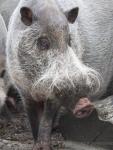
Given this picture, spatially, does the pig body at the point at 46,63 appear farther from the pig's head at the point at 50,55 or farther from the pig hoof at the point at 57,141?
the pig hoof at the point at 57,141

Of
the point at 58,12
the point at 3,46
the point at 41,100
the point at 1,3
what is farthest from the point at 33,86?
the point at 1,3

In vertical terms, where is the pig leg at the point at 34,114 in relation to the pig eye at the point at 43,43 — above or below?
below

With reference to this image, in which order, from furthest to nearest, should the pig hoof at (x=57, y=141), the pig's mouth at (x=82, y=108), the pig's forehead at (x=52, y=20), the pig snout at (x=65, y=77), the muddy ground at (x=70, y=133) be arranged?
the pig hoof at (x=57, y=141) < the muddy ground at (x=70, y=133) < the pig's mouth at (x=82, y=108) < the pig's forehead at (x=52, y=20) < the pig snout at (x=65, y=77)

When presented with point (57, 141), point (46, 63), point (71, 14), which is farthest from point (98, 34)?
point (46, 63)

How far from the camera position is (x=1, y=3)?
766cm

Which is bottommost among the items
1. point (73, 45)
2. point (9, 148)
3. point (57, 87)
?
point (9, 148)

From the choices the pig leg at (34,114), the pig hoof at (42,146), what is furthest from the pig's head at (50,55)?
the pig hoof at (42,146)

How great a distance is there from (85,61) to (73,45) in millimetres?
666

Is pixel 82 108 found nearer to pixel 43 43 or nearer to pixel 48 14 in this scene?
pixel 43 43

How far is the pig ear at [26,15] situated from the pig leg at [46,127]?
27.7 inches

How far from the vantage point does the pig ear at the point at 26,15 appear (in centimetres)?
554

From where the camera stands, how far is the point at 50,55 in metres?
5.44

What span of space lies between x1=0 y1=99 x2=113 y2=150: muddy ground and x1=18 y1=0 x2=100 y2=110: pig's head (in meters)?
0.64

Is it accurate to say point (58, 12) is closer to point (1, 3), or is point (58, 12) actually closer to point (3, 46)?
point (3, 46)
